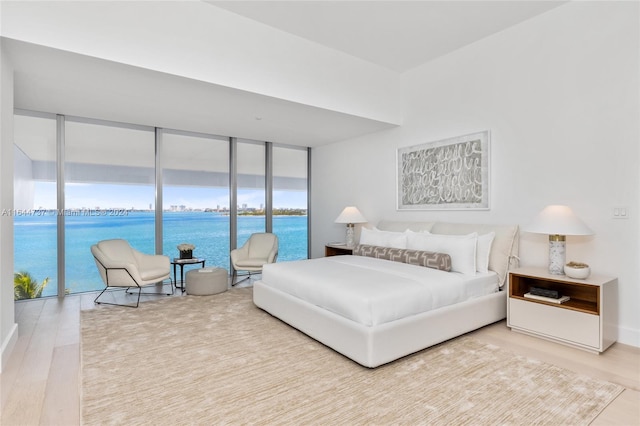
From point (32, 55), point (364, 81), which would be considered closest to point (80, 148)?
point (32, 55)

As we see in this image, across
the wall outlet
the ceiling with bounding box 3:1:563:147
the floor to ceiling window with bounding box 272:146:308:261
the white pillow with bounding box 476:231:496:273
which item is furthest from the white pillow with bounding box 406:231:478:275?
the floor to ceiling window with bounding box 272:146:308:261

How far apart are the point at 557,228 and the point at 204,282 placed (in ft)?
13.4

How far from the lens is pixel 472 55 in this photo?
4.21 meters

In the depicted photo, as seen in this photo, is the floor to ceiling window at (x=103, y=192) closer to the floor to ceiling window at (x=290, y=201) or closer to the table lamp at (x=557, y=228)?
the floor to ceiling window at (x=290, y=201)

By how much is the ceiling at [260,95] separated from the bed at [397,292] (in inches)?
76.9

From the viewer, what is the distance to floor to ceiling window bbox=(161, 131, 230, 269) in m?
5.65

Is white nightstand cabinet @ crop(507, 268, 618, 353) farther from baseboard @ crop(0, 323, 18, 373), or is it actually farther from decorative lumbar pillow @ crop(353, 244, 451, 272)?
baseboard @ crop(0, 323, 18, 373)

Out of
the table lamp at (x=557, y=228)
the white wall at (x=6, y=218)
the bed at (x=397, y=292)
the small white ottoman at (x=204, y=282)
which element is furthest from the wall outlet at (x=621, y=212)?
the white wall at (x=6, y=218)

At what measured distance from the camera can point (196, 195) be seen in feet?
19.4

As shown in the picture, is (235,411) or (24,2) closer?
(235,411)

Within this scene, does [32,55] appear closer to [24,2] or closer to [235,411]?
[24,2]

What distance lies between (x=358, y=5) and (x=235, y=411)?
3638 mm

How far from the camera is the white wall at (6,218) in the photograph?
2691 mm

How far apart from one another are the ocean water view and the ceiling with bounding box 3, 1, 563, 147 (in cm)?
151
